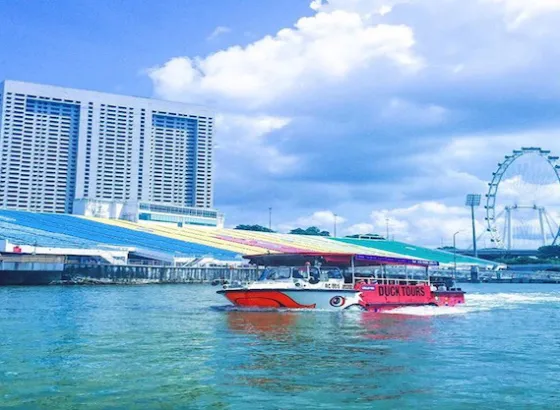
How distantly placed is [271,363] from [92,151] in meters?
155


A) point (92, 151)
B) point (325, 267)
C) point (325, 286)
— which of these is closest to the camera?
point (325, 286)

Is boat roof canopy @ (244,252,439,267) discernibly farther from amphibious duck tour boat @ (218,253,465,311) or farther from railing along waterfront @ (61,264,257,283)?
railing along waterfront @ (61,264,257,283)

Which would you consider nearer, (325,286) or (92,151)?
(325,286)

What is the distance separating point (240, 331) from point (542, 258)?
6320 inches

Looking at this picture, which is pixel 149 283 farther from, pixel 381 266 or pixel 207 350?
pixel 207 350

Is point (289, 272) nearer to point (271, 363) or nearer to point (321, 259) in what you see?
point (321, 259)

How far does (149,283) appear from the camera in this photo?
7056 cm

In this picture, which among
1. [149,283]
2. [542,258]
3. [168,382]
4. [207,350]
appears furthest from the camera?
[542,258]

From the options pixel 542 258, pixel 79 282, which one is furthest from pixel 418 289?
pixel 542 258

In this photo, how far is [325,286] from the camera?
97.7 ft

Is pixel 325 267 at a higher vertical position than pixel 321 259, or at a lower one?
lower

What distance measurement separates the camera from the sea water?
461 inches

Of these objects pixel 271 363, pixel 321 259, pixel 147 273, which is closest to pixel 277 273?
pixel 321 259

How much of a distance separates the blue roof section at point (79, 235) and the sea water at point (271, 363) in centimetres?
4232
